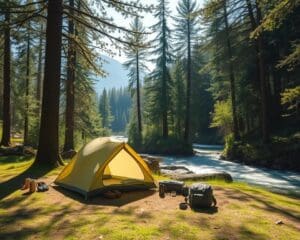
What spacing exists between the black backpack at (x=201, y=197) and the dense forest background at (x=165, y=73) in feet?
14.7

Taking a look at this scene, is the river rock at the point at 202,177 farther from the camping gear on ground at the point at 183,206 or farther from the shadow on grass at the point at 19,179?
the camping gear on ground at the point at 183,206

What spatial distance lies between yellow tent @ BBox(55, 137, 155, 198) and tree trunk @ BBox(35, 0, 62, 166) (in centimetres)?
212

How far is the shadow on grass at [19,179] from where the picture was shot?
8516mm

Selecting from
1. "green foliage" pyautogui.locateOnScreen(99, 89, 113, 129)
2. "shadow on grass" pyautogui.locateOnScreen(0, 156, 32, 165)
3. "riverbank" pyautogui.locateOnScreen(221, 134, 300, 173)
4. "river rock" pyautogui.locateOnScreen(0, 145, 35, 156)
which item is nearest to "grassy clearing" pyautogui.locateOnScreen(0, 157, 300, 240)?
"shadow on grass" pyautogui.locateOnScreen(0, 156, 32, 165)

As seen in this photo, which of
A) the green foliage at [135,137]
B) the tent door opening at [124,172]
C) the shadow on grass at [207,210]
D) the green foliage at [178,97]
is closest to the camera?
the shadow on grass at [207,210]

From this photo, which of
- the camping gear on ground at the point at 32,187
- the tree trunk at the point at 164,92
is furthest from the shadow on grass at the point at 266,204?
the tree trunk at the point at 164,92

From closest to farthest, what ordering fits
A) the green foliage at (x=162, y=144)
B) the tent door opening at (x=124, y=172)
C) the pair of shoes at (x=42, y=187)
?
1. the pair of shoes at (x=42, y=187)
2. the tent door opening at (x=124, y=172)
3. the green foliage at (x=162, y=144)

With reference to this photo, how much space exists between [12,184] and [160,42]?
2890cm

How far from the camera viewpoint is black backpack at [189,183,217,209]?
710cm

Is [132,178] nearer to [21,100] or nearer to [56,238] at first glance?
[56,238]

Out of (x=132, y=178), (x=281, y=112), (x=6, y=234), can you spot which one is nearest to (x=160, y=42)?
(x=281, y=112)

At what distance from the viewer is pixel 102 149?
8961mm

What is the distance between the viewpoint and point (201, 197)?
7.09 meters

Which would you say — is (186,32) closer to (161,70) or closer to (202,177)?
(161,70)
